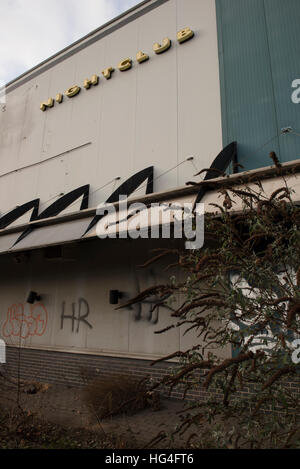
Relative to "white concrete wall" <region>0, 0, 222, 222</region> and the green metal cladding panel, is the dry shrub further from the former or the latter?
the green metal cladding panel

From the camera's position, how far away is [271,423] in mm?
1783

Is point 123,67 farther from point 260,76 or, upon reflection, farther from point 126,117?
point 260,76

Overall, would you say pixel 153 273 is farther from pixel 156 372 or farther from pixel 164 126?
pixel 164 126

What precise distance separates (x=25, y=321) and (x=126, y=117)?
6.30 meters

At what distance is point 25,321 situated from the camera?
335 inches

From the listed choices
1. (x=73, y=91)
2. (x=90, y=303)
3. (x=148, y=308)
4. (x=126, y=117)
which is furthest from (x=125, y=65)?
(x=148, y=308)

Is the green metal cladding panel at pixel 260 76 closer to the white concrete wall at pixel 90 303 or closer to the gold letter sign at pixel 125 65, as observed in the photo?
the gold letter sign at pixel 125 65

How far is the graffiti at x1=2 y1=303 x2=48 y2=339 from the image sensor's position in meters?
8.12

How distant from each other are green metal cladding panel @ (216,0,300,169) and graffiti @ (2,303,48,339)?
250 inches

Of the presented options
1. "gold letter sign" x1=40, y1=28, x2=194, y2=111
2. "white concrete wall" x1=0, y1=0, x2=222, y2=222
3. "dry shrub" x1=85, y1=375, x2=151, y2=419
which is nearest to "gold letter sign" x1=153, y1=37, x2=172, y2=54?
"gold letter sign" x1=40, y1=28, x2=194, y2=111

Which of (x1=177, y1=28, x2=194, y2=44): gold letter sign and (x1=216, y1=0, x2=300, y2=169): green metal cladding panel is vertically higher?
(x1=177, y1=28, x2=194, y2=44): gold letter sign

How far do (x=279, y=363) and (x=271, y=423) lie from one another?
0.35 metres
